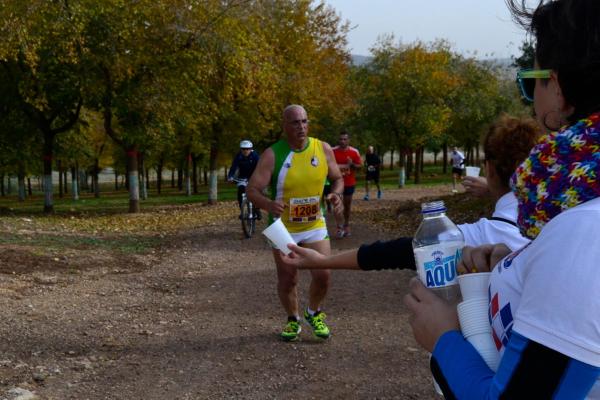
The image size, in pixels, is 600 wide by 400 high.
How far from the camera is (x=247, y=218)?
42.5 ft

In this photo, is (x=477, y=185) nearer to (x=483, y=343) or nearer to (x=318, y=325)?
(x=483, y=343)

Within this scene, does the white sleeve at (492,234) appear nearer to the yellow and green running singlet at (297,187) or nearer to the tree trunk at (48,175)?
the yellow and green running singlet at (297,187)

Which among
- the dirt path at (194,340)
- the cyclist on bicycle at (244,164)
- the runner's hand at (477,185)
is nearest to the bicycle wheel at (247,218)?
the cyclist on bicycle at (244,164)

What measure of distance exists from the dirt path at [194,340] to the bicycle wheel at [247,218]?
3530 millimetres

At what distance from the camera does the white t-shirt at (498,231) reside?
8.52 feet

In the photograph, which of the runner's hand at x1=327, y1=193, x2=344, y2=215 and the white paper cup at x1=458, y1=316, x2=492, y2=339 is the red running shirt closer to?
the runner's hand at x1=327, y1=193, x2=344, y2=215

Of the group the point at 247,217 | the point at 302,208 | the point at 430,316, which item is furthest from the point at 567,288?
the point at 247,217

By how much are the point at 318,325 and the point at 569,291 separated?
16.3 ft

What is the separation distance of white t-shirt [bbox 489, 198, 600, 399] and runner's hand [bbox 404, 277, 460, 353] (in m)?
0.28

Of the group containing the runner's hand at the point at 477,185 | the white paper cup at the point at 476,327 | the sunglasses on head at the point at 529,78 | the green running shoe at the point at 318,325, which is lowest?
the green running shoe at the point at 318,325

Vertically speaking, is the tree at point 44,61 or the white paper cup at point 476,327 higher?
the tree at point 44,61

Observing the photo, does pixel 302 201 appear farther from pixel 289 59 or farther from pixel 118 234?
pixel 289 59

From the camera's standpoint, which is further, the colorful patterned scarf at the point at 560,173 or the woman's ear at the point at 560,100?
the woman's ear at the point at 560,100

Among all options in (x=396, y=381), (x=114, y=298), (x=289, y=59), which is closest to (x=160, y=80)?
(x=289, y=59)
